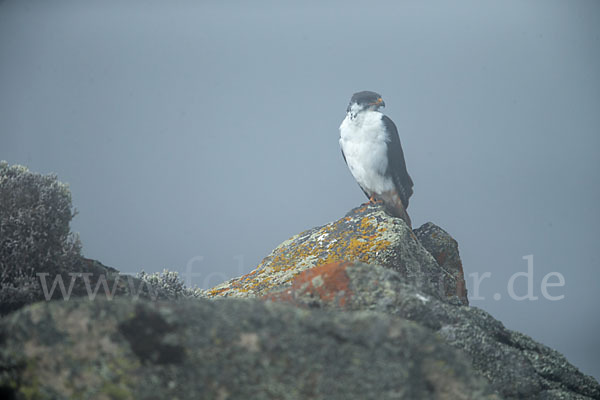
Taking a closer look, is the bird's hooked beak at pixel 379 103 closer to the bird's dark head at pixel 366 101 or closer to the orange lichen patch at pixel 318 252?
the bird's dark head at pixel 366 101

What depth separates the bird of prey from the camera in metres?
7.83

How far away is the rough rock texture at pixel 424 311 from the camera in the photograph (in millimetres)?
3182

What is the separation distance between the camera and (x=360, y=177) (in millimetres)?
8367

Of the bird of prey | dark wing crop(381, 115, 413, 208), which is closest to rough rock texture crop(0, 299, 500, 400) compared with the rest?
the bird of prey

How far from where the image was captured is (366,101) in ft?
25.8

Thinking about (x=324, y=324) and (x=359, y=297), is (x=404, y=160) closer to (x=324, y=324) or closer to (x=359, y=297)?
(x=359, y=297)

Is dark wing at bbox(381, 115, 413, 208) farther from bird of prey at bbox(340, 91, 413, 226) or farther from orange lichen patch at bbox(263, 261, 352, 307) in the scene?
orange lichen patch at bbox(263, 261, 352, 307)

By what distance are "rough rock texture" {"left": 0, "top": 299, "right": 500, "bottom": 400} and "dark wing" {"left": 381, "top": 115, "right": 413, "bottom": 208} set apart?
19.0 ft

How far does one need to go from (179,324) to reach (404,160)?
6577 millimetres

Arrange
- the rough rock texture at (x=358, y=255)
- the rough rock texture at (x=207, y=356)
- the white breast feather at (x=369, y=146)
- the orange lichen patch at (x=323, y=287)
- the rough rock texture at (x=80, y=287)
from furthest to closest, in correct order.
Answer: the white breast feather at (x=369, y=146)
the rough rock texture at (x=358, y=255)
the rough rock texture at (x=80, y=287)
the orange lichen patch at (x=323, y=287)
the rough rock texture at (x=207, y=356)

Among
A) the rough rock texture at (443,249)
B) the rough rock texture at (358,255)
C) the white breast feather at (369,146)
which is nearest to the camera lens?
the rough rock texture at (358,255)

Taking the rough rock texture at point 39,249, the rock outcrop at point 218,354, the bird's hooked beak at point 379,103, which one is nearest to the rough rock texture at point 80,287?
the rough rock texture at point 39,249

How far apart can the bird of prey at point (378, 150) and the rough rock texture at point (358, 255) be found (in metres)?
1.36

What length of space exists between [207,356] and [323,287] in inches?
49.3
